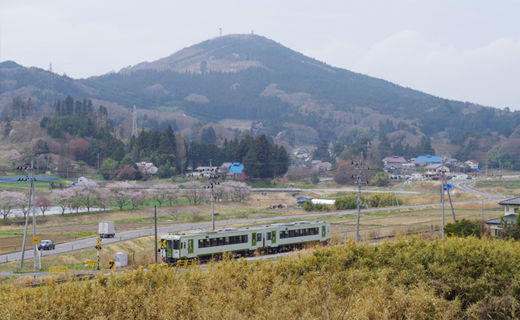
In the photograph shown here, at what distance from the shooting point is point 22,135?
99562 mm

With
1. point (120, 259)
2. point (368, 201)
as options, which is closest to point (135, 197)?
point (368, 201)

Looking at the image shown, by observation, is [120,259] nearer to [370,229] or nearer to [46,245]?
[46,245]

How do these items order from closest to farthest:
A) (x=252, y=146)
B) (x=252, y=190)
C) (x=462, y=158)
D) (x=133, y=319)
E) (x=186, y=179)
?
(x=133, y=319)
(x=252, y=190)
(x=186, y=179)
(x=252, y=146)
(x=462, y=158)

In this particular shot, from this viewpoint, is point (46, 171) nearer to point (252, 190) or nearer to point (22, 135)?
point (22, 135)

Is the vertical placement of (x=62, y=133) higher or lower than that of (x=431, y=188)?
higher

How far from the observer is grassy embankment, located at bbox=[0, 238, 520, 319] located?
12594 mm

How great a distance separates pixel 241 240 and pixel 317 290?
1789cm

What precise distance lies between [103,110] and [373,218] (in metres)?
100

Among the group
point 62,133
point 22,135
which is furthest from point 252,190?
point 22,135

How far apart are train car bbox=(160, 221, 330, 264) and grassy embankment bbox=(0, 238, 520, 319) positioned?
12769mm

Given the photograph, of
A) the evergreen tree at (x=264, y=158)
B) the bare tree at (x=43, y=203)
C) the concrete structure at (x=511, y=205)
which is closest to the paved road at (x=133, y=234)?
the concrete structure at (x=511, y=205)

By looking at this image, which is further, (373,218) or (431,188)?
(431,188)

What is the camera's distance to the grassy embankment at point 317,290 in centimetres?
1259

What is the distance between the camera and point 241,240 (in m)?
31.8
